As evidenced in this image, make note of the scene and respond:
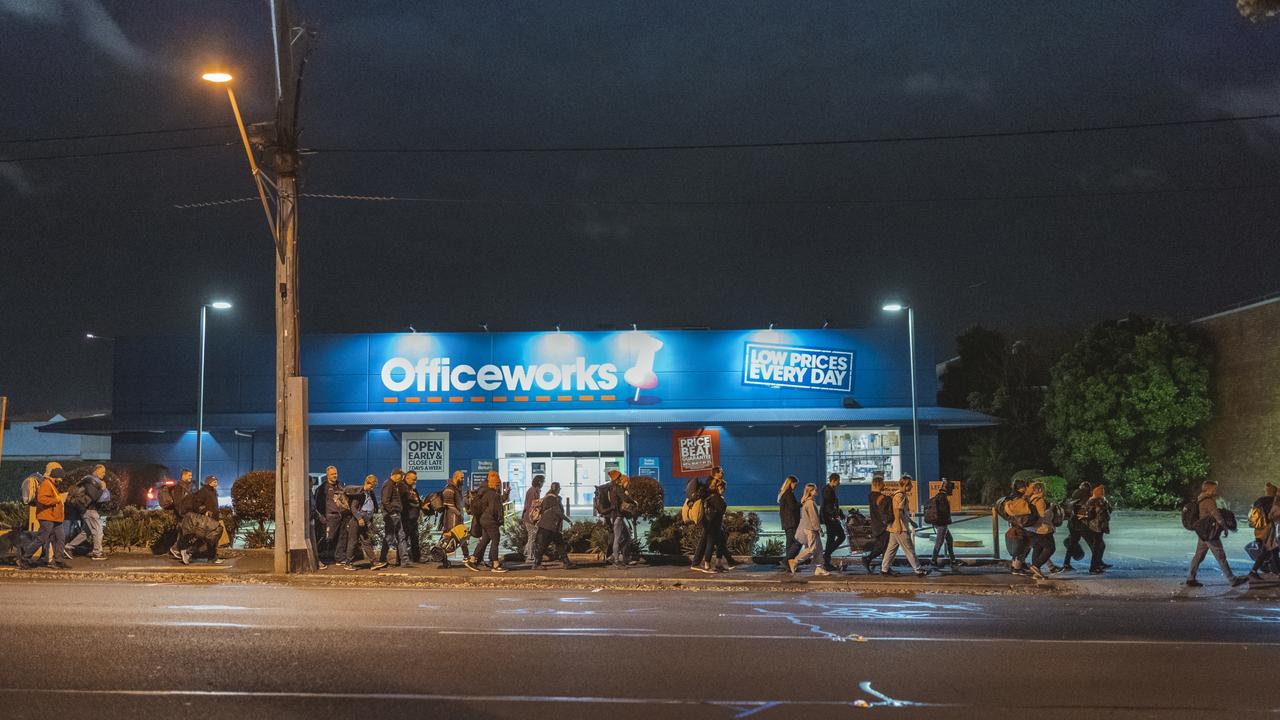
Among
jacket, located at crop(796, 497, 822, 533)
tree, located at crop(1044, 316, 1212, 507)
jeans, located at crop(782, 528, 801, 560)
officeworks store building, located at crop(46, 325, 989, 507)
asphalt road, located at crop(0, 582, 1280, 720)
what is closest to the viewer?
asphalt road, located at crop(0, 582, 1280, 720)

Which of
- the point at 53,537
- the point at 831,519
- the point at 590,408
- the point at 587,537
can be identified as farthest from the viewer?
the point at 590,408

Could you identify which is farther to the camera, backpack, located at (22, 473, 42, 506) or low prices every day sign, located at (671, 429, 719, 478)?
low prices every day sign, located at (671, 429, 719, 478)

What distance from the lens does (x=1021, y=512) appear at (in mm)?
17734

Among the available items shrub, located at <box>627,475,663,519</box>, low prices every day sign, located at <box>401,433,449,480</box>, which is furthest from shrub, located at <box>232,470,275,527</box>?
low prices every day sign, located at <box>401,433,449,480</box>

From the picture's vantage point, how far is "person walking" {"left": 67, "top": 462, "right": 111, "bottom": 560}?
19062mm

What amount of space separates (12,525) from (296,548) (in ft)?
21.3

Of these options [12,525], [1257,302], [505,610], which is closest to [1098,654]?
[505,610]

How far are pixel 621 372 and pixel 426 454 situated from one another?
738 centimetres

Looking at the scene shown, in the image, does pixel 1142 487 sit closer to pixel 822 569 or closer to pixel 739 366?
pixel 739 366

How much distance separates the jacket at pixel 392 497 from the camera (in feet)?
62.3

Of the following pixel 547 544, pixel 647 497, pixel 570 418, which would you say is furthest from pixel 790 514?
pixel 570 418

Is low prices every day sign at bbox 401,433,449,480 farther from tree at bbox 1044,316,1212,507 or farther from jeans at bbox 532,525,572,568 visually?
tree at bbox 1044,316,1212,507

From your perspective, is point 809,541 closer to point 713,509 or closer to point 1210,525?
point 713,509

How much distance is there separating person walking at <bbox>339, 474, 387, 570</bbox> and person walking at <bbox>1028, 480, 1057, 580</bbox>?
10709 mm
